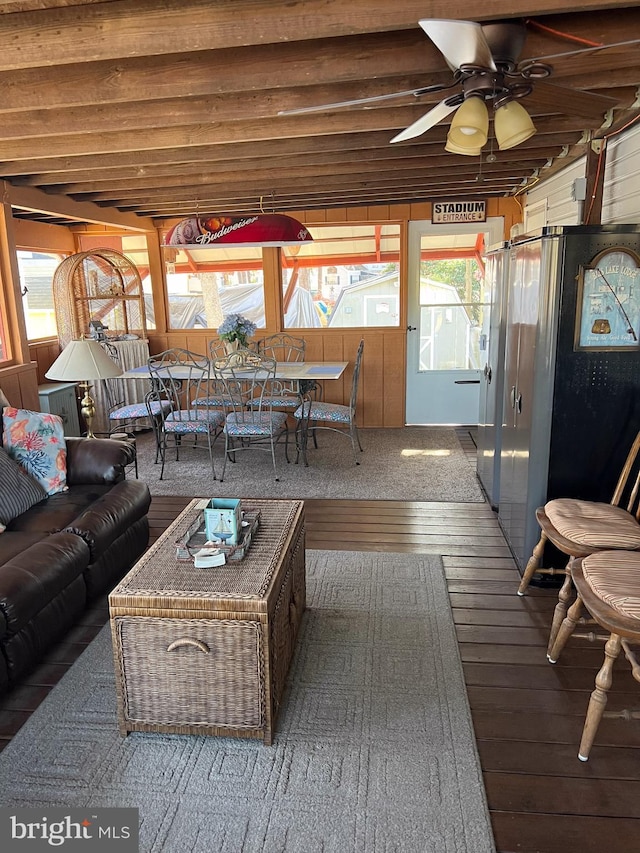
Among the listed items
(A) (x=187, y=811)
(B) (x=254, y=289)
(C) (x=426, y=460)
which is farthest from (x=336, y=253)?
(A) (x=187, y=811)

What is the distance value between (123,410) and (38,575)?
10.1ft

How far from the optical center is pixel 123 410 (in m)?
5.36

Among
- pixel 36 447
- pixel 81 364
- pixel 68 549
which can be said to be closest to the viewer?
pixel 68 549

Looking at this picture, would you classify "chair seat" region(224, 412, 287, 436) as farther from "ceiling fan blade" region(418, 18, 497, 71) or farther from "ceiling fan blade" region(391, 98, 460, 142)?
"ceiling fan blade" region(418, 18, 497, 71)

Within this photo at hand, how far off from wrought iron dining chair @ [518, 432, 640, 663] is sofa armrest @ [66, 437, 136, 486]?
7.61ft

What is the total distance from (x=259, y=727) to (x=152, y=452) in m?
4.07

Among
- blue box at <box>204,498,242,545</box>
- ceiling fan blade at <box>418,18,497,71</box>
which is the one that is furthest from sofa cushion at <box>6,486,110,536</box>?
ceiling fan blade at <box>418,18,497,71</box>

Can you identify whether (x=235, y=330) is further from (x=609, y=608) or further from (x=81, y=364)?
(x=609, y=608)

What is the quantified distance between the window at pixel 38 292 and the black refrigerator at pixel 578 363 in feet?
16.5

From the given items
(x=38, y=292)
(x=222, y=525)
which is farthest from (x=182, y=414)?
(x=222, y=525)

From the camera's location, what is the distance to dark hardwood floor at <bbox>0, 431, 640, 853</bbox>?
5.74 ft

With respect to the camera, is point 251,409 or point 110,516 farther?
point 251,409

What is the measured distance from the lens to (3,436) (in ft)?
11.0

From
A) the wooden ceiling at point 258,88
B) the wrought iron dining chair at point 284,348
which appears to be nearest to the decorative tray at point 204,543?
the wooden ceiling at point 258,88
